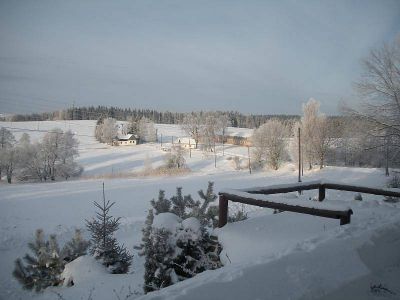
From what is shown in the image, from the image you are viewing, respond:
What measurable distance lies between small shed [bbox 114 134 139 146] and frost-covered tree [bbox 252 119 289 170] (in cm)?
4174

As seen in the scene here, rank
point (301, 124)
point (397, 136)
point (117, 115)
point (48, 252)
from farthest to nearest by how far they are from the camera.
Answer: point (117, 115) < point (301, 124) < point (397, 136) < point (48, 252)

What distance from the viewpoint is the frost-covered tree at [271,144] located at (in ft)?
176

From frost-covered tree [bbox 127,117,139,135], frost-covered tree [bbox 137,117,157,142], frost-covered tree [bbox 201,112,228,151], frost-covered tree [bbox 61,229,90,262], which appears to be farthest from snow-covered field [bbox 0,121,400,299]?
→ frost-covered tree [bbox 127,117,139,135]

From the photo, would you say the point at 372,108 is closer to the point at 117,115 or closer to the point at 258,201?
the point at 258,201

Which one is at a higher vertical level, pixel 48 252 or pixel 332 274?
pixel 332 274

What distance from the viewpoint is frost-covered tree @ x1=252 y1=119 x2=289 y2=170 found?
176 feet

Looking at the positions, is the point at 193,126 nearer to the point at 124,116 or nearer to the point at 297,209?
the point at 124,116

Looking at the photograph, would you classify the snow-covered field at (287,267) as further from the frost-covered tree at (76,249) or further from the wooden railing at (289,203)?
the frost-covered tree at (76,249)

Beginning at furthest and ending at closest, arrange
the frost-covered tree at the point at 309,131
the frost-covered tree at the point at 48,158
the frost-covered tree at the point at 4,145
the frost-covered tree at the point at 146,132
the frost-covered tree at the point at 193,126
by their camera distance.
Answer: the frost-covered tree at the point at 146,132, the frost-covered tree at the point at 193,126, the frost-covered tree at the point at 48,158, the frost-covered tree at the point at 4,145, the frost-covered tree at the point at 309,131

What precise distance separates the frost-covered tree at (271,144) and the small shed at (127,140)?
4174 cm

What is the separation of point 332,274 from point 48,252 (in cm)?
654

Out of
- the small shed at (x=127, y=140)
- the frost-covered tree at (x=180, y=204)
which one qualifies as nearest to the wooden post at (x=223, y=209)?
the frost-covered tree at (x=180, y=204)

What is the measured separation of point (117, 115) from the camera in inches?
5846

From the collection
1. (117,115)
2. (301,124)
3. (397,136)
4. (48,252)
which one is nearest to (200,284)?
(48,252)
